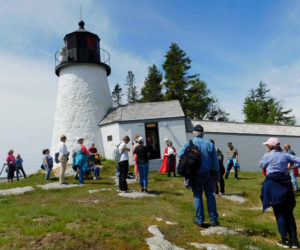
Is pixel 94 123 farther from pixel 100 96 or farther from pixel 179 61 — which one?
pixel 179 61

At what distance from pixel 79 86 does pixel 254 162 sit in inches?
592

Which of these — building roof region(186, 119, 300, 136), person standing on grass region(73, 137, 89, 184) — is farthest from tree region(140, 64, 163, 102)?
person standing on grass region(73, 137, 89, 184)

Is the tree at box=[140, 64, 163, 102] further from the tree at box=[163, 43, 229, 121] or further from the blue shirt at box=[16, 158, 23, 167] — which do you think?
the blue shirt at box=[16, 158, 23, 167]

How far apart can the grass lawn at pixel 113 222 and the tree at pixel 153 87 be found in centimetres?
2854

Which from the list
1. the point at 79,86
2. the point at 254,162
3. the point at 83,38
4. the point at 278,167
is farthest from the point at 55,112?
the point at 278,167

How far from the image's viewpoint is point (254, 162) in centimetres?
1952

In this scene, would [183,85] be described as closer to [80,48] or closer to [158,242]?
Result: [80,48]

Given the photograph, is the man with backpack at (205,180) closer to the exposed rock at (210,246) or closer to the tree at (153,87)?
the exposed rock at (210,246)

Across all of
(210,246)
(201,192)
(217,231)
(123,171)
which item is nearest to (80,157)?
(123,171)

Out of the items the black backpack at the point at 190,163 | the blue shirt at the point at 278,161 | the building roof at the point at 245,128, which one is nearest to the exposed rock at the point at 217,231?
the black backpack at the point at 190,163

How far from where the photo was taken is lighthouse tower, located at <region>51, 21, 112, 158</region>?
19172 mm

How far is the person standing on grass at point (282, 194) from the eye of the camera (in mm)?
4434

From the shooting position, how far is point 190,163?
496 centimetres

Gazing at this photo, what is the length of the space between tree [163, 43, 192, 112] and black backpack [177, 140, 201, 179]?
28.7 m
